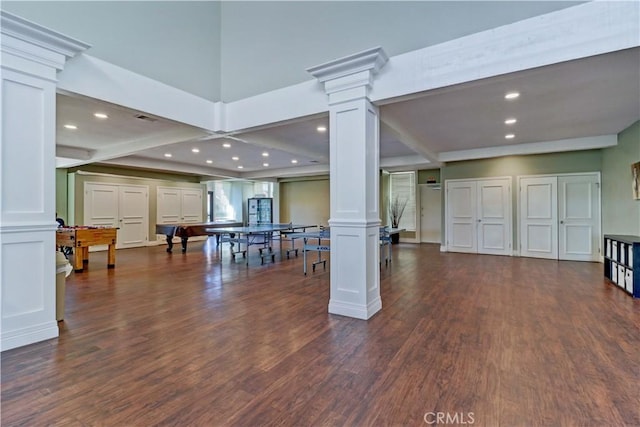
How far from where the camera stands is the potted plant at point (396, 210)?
32.9 feet

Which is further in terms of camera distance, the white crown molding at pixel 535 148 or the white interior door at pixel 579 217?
the white interior door at pixel 579 217

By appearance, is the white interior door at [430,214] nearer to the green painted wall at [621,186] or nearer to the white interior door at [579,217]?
the white interior door at [579,217]

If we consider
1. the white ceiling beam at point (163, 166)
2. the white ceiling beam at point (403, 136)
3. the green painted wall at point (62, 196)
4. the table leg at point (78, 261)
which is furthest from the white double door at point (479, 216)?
the green painted wall at point (62, 196)

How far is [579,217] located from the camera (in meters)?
6.39

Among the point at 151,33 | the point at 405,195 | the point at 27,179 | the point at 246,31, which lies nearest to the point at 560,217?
the point at 405,195

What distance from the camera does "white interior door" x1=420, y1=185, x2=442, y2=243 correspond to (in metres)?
9.62

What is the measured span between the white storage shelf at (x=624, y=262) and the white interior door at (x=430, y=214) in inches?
194

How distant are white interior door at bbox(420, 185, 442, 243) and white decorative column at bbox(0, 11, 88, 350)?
29.7ft

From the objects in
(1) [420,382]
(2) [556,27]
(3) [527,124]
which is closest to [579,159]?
(3) [527,124]

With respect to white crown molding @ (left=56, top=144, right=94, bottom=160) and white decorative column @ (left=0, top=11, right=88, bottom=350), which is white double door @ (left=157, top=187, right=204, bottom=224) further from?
white decorative column @ (left=0, top=11, right=88, bottom=350)

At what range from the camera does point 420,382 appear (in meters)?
→ 1.92

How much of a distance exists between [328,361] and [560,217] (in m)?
6.86

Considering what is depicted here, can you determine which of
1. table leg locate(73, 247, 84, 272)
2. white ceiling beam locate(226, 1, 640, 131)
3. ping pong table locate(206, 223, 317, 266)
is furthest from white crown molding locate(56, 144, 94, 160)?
white ceiling beam locate(226, 1, 640, 131)

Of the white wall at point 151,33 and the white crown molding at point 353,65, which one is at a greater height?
the white wall at point 151,33
